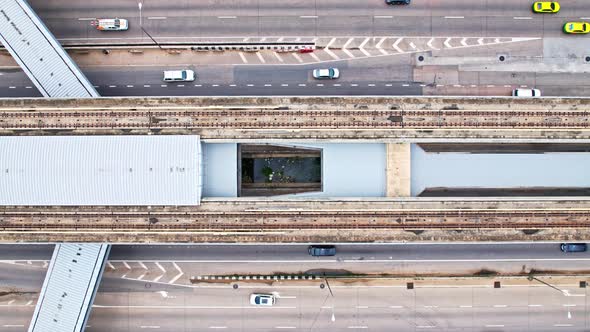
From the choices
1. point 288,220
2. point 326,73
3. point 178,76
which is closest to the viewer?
point 288,220

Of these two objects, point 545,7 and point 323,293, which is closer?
point 545,7

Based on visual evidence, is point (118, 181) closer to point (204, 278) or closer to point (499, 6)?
point (204, 278)

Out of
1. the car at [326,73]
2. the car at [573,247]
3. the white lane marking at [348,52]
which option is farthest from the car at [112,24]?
the car at [573,247]

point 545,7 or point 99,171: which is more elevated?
point 545,7

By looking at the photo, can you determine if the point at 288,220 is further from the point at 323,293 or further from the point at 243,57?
the point at 243,57

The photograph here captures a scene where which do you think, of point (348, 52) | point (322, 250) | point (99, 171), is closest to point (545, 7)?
point (348, 52)

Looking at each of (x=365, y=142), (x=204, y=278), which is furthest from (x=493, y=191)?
(x=204, y=278)

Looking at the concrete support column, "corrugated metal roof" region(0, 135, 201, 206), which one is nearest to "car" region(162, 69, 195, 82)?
"corrugated metal roof" region(0, 135, 201, 206)

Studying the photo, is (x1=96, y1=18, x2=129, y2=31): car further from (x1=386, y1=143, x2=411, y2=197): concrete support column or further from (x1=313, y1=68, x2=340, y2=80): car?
(x1=386, y1=143, x2=411, y2=197): concrete support column
